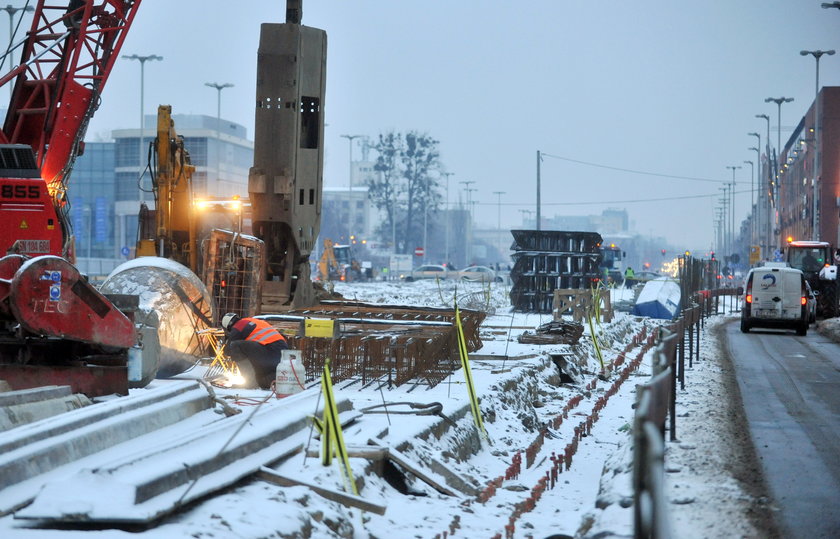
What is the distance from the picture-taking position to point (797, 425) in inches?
585

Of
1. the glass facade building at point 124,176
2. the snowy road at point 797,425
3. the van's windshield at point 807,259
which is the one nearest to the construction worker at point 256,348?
the snowy road at point 797,425

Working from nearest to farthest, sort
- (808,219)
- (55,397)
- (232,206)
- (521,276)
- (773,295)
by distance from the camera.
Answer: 1. (55,397)
2. (232,206)
3. (773,295)
4. (521,276)
5. (808,219)

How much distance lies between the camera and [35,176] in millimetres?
18469

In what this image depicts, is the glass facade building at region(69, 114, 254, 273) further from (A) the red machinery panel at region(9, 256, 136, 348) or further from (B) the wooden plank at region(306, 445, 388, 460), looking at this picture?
(B) the wooden plank at region(306, 445, 388, 460)

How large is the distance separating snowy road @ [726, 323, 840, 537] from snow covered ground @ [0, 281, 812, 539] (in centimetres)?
29

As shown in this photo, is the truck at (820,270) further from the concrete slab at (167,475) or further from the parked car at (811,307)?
the concrete slab at (167,475)

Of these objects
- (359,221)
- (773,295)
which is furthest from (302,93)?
(359,221)

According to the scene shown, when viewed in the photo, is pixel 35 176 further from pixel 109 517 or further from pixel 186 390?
pixel 109 517

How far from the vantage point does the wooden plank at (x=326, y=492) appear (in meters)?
8.80

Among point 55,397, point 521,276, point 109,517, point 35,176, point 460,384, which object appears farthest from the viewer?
point 521,276

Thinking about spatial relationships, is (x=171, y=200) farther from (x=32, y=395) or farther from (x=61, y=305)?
(x=32, y=395)

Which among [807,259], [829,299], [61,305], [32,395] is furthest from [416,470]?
[807,259]

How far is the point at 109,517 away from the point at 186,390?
17.5 feet

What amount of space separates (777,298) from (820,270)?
11.2 m
